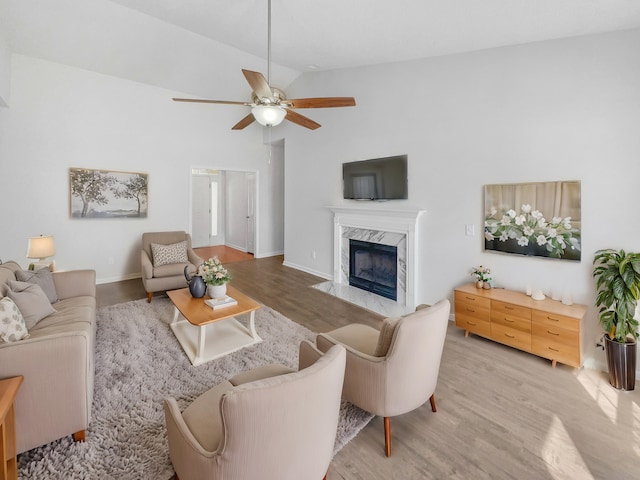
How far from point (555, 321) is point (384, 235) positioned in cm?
232

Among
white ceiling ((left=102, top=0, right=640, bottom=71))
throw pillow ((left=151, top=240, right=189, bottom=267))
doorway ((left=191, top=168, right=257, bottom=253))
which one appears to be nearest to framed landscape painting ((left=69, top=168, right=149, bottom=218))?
throw pillow ((left=151, top=240, right=189, bottom=267))

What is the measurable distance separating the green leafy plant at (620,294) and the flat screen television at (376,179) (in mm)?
2232

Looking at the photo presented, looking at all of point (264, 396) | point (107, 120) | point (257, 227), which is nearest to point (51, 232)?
point (107, 120)

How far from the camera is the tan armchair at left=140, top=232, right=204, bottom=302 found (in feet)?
13.9

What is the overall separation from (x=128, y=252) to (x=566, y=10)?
6.52 m

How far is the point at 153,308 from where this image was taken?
13.1 feet

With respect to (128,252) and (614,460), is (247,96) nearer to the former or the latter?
(128,252)

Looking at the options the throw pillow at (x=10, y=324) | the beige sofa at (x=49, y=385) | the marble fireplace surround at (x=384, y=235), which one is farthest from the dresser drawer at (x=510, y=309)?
the throw pillow at (x=10, y=324)

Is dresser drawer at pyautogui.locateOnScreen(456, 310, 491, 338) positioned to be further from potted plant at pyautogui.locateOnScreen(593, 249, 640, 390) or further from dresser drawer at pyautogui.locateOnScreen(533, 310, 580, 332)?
potted plant at pyautogui.locateOnScreen(593, 249, 640, 390)

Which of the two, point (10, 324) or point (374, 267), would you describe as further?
point (374, 267)

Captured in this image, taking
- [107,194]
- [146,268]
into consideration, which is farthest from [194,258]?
[107,194]

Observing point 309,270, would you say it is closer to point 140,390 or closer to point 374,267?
point 374,267

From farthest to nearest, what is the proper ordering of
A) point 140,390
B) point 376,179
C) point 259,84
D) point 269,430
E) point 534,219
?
1. point 376,179
2. point 534,219
3. point 259,84
4. point 140,390
5. point 269,430

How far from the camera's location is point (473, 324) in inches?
124
